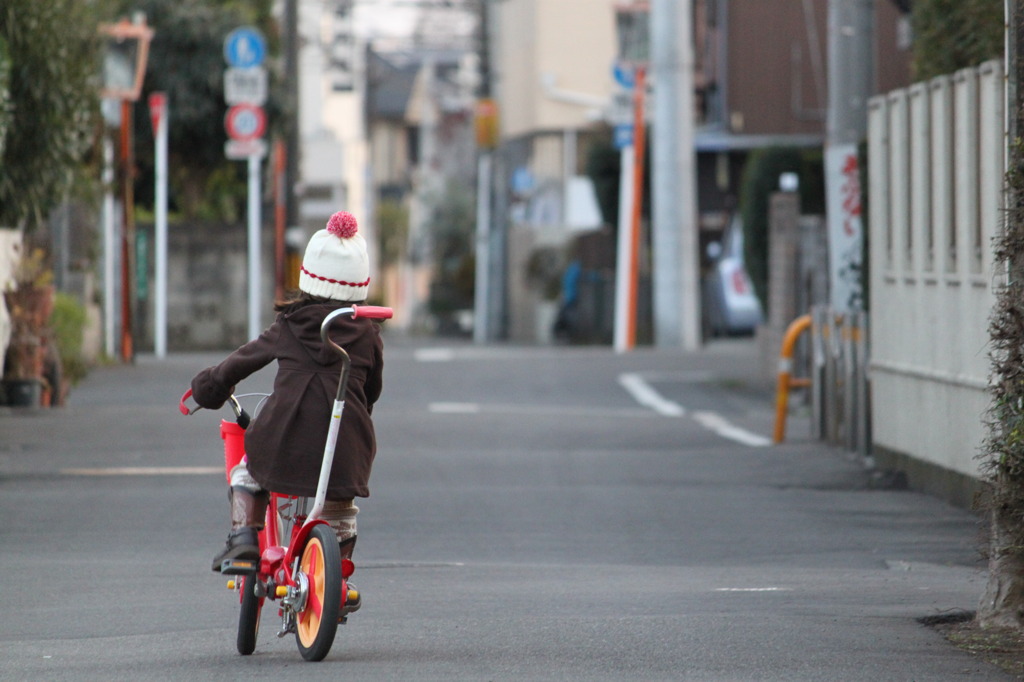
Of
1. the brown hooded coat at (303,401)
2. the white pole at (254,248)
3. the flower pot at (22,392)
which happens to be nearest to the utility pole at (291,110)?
the white pole at (254,248)

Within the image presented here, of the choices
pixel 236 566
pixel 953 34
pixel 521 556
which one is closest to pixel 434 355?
pixel 953 34

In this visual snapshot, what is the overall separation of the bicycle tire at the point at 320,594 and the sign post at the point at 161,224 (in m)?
20.5

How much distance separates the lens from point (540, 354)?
86.6ft

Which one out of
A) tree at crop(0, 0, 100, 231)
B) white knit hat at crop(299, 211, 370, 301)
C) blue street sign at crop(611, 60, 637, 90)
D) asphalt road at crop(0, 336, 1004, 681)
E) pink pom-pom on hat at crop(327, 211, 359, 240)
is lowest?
asphalt road at crop(0, 336, 1004, 681)

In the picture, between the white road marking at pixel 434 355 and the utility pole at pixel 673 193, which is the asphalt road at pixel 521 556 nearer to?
the white road marking at pixel 434 355

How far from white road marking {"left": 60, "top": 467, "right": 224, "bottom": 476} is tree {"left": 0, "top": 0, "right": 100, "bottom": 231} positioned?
323 cm

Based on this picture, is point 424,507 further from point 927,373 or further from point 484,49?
point 484,49

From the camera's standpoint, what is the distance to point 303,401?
6.28m

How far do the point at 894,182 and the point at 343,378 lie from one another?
6.92 m

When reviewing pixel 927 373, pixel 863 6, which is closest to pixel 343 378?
pixel 927 373

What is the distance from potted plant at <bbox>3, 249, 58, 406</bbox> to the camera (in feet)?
49.1

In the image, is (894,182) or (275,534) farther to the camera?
(894,182)

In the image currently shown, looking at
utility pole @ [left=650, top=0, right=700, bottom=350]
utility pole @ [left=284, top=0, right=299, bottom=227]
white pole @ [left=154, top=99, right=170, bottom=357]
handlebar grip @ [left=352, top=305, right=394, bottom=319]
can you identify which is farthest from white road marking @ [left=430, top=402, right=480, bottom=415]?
utility pole @ [left=284, top=0, right=299, bottom=227]

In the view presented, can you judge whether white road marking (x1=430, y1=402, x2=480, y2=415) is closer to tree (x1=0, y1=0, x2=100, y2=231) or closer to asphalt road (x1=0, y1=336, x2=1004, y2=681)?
asphalt road (x1=0, y1=336, x2=1004, y2=681)
